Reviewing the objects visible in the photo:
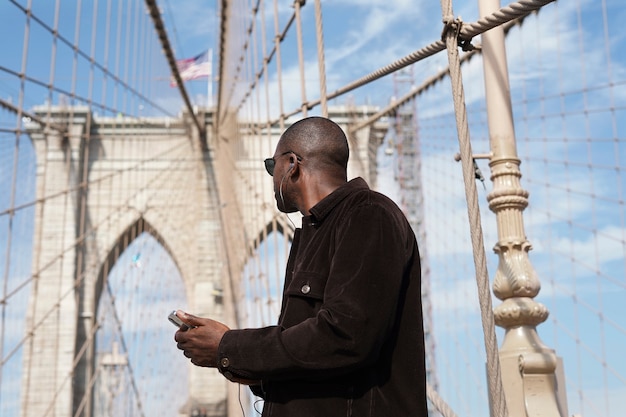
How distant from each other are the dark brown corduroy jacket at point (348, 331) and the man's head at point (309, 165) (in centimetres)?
4

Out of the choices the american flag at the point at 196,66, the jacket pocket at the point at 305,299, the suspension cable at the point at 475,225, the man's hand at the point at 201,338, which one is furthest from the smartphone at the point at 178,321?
the american flag at the point at 196,66

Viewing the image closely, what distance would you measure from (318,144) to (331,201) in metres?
0.08

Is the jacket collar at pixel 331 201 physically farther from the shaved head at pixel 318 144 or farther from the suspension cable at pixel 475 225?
the suspension cable at pixel 475 225

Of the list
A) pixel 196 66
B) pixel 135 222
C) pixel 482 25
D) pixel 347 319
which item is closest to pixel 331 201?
pixel 347 319

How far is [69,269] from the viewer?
12562 millimetres

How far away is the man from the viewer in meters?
0.84

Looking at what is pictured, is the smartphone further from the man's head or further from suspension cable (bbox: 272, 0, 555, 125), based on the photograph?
suspension cable (bbox: 272, 0, 555, 125)

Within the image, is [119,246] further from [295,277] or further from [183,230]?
[295,277]

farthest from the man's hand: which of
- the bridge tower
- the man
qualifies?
the bridge tower

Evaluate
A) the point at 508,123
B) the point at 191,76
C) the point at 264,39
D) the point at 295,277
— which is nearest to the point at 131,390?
the point at 191,76

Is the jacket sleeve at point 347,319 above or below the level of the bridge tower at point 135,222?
below

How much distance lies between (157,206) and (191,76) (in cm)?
231

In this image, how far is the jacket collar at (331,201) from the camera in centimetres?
95

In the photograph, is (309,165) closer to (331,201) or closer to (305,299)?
(331,201)
